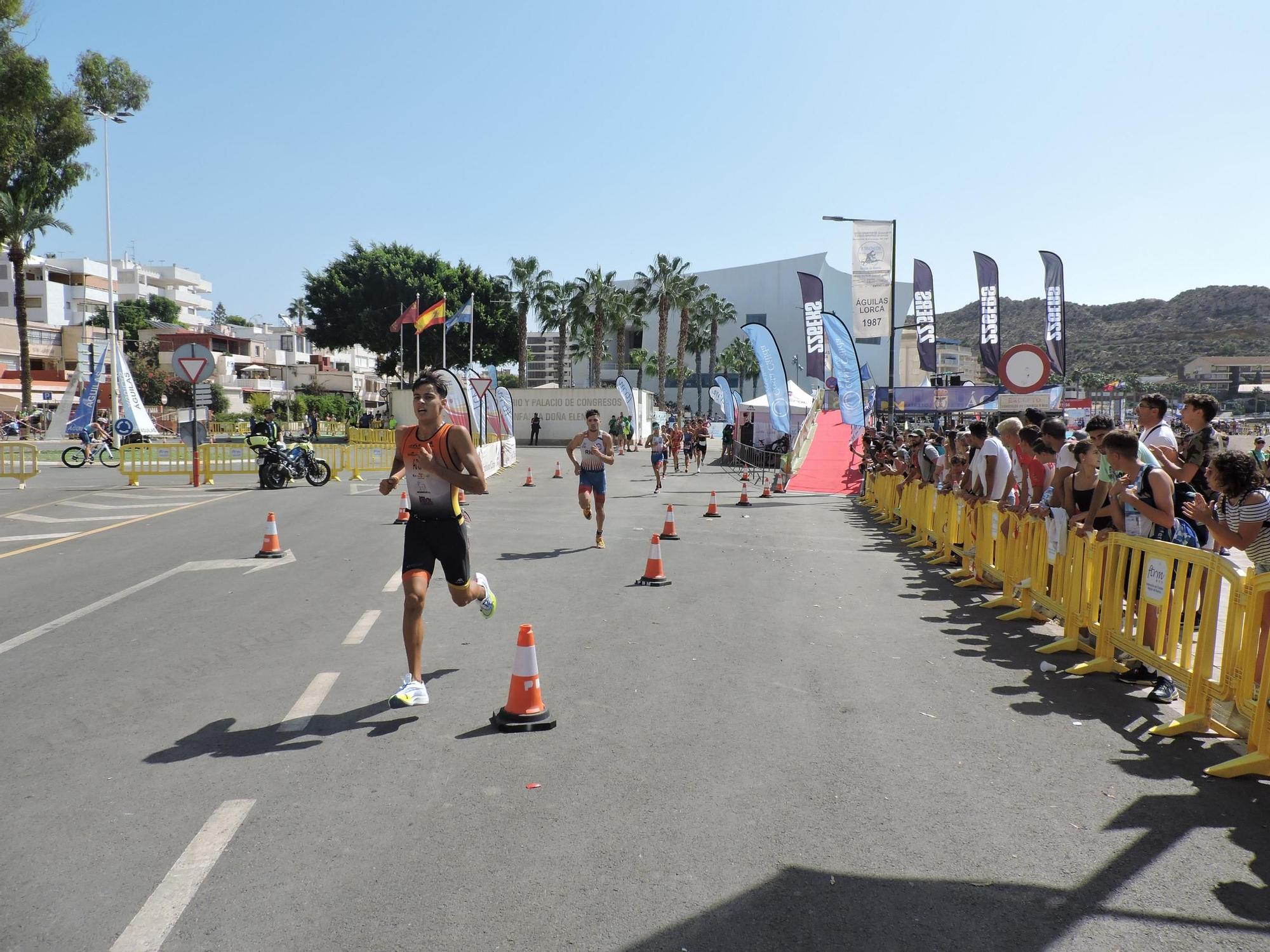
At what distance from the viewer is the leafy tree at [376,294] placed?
213ft

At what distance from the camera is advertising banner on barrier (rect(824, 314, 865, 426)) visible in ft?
80.0

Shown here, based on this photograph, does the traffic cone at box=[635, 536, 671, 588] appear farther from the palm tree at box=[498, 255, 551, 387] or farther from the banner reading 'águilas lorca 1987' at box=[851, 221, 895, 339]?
the palm tree at box=[498, 255, 551, 387]

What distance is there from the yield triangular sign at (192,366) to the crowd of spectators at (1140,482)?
658 inches

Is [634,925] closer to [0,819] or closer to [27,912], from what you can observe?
[27,912]

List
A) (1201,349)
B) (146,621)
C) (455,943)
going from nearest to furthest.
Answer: (455,943), (146,621), (1201,349)

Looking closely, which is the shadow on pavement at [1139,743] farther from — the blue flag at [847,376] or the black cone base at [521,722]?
the blue flag at [847,376]

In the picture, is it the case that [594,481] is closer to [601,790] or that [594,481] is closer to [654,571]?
[654,571]

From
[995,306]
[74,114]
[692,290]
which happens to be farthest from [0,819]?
[692,290]

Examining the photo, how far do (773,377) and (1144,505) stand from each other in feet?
67.9

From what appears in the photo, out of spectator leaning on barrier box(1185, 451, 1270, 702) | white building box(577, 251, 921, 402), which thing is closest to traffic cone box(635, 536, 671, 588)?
spectator leaning on barrier box(1185, 451, 1270, 702)

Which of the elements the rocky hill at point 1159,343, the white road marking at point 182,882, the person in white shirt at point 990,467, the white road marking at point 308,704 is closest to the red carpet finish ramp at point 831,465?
the person in white shirt at point 990,467

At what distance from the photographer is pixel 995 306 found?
26.7m

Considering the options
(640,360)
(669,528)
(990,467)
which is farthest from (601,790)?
(640,360)

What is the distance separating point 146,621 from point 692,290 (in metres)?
63.9
